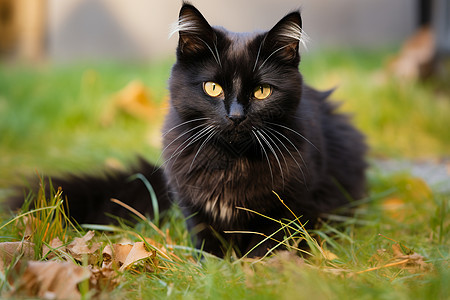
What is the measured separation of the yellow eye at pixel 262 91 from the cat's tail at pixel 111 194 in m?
0.72

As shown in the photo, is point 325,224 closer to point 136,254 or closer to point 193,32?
point 136,254

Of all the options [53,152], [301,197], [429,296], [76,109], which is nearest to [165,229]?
[301,197]

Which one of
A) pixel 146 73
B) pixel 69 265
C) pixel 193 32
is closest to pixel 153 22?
pixel 146 73

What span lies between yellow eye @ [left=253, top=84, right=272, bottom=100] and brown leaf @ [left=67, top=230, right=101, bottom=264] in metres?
0.76

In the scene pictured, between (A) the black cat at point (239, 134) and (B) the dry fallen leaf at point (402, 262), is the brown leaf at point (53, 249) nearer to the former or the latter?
(A) the black cat at point (239, 134)

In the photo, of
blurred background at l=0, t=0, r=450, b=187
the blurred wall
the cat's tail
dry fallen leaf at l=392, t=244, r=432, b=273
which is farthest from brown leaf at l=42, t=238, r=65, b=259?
the blurred wall

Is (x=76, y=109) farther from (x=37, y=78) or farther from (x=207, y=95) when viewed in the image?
(x=207, y=95)

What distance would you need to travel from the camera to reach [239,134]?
1.56 m

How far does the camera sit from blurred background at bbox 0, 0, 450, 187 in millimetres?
3439

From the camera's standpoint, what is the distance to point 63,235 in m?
1.56

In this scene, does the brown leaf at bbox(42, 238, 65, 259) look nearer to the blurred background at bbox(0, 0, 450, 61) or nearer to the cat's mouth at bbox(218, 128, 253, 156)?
the cat's mouth at bbox(218, 128, 253, 156)

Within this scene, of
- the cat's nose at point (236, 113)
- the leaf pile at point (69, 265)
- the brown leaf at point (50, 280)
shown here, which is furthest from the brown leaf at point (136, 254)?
the cat's nose at point (236, 113)

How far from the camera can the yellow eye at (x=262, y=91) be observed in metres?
1.59

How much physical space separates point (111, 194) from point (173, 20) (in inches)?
168
